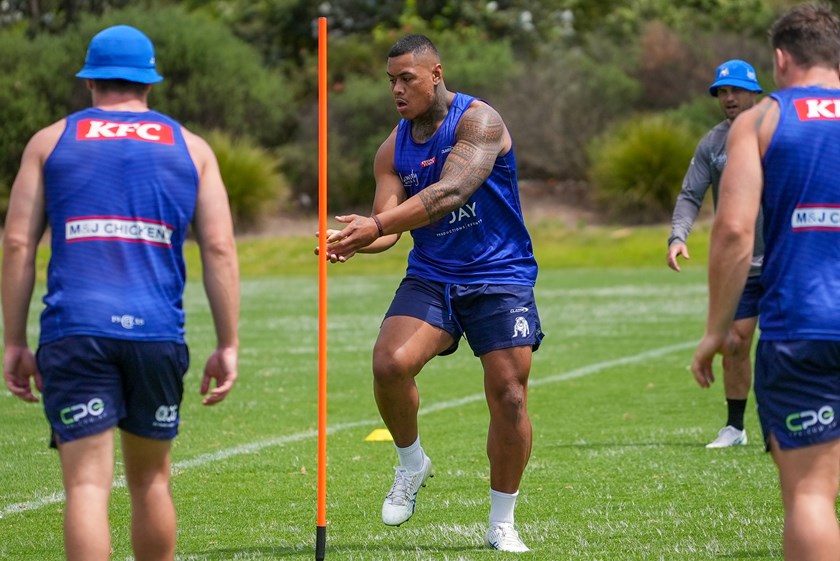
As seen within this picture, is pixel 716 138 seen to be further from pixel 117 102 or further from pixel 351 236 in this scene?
pixel 117 102

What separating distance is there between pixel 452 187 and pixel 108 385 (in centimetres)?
222

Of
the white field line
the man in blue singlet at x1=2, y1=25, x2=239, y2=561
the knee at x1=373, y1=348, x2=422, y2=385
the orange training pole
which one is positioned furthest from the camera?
the white field line

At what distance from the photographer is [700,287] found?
23.8 metres

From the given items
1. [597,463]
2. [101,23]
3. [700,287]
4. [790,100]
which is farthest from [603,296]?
[101,23]

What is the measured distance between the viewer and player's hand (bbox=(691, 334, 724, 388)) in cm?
451

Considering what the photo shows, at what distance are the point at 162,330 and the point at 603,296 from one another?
18366 mm

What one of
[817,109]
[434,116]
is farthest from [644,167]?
[817,109]

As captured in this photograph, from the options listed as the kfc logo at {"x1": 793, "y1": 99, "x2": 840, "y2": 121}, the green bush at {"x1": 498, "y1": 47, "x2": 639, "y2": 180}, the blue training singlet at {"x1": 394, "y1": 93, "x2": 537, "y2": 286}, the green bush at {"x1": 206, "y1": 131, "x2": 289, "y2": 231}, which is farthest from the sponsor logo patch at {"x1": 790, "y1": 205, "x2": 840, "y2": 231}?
the green bush at {"x1": 498, "y1": 47, "x2": 639, "y2": 180}

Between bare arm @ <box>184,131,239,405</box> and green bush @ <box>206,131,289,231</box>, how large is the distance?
28.6 m

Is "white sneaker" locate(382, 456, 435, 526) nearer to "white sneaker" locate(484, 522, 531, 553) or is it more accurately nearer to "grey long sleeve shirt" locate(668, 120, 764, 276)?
"white sneaker" locate(484, 522, 531, 553)

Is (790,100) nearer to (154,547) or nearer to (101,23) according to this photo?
(154,547)

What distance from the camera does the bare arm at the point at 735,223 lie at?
4.42m

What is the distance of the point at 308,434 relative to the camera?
9969 millimetres

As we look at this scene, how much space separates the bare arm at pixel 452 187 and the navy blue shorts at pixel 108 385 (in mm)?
1574
